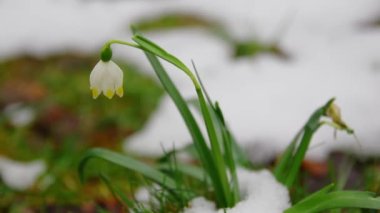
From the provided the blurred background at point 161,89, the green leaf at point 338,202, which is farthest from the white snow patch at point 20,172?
the green leaf at point 338,202

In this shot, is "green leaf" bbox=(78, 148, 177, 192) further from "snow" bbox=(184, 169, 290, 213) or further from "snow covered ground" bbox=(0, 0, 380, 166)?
"snow covered ground" bbox=(0, 0, 380, 166)

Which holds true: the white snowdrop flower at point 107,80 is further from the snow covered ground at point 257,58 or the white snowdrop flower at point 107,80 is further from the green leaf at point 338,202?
the snow covered ground at point 257,58

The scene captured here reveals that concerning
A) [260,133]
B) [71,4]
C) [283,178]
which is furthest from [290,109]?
[71,4]

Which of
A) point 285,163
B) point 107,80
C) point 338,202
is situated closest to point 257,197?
point 285,163

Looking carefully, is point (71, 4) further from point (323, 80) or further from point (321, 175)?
point (321, 175)

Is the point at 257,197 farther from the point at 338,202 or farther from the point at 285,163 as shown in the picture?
the point at 338,202

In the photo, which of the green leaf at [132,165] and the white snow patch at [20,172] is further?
the white snow patch at [20,172]
